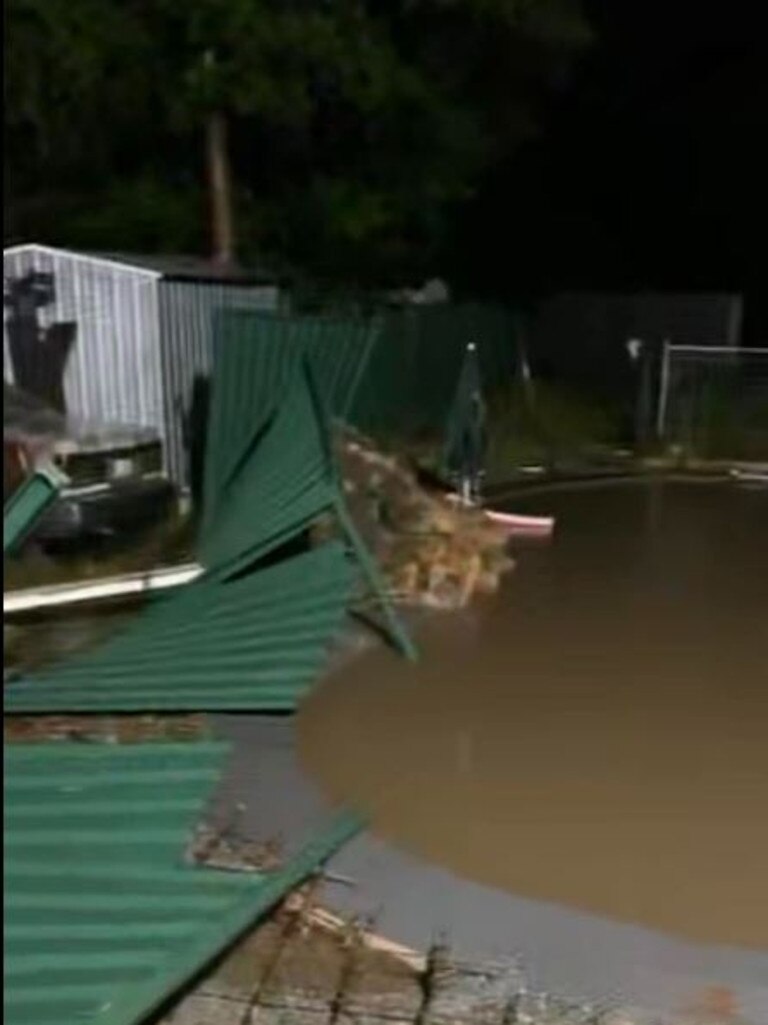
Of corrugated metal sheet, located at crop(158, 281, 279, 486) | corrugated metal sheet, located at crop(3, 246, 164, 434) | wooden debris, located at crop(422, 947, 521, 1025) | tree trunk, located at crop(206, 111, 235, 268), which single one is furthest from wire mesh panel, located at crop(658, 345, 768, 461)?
wooden debris, located at crop(422, 947, 521, 1025)

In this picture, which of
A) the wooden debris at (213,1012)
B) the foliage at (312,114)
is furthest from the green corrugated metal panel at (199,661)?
the foliage at (312,114)

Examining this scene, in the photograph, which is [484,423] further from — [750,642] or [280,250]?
[750,642]

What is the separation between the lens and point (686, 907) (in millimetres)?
4352

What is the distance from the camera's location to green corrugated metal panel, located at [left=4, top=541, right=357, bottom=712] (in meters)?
1.72

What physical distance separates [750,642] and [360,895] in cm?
374

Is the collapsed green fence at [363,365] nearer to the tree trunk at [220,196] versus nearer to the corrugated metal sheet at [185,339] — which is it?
the corrugated metal sheet at [185,339]

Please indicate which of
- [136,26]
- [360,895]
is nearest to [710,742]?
[360,895]

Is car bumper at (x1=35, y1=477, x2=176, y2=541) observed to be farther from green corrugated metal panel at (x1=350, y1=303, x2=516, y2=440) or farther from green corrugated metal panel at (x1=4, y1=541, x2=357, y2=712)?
green corrugated metal panel at (x1=350, y1=303, x2=516, y2=440)

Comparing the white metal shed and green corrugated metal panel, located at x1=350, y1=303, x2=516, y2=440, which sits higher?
the white metal shed

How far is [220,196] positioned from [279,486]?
25.2 feet

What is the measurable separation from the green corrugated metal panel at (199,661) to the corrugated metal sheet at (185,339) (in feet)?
13.9

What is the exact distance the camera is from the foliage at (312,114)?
32.2 ft

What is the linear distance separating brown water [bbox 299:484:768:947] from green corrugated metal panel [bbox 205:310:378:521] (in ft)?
3.78

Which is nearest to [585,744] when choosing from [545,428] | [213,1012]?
[213,1012]
